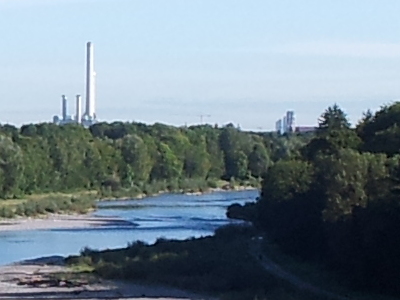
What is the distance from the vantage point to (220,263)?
5375cm

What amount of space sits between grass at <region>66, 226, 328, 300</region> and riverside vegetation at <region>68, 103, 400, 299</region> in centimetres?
5

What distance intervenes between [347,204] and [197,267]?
25.5 ft

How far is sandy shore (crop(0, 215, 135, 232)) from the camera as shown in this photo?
9125cm

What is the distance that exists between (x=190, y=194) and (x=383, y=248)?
100129 millimetres

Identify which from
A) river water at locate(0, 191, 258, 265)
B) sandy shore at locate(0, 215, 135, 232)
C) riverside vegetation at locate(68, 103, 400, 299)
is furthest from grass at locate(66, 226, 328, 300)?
sandy shore at locate(0, 215, 135, 232)

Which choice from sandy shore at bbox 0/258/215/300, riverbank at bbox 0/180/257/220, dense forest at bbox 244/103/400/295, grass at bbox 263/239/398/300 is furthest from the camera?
riverbank at bbox 0/180/257/220

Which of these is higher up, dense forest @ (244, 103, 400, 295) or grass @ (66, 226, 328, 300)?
dense forest @ (244, 103, 400, 295)

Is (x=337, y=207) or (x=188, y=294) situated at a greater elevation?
(x=337, y=207)

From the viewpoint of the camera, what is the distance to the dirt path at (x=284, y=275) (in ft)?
151

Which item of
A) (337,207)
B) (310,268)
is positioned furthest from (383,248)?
(310,268)

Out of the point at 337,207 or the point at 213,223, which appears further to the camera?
the point at 213,223

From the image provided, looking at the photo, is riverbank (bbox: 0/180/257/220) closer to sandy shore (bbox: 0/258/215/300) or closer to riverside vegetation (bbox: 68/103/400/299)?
riverside vegetation (bbox: 68/103/400/299)

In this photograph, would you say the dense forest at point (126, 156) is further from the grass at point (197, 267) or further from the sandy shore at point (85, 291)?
the sandy shore at point (85, 291)

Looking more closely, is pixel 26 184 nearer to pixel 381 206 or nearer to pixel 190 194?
pixel 190 194
